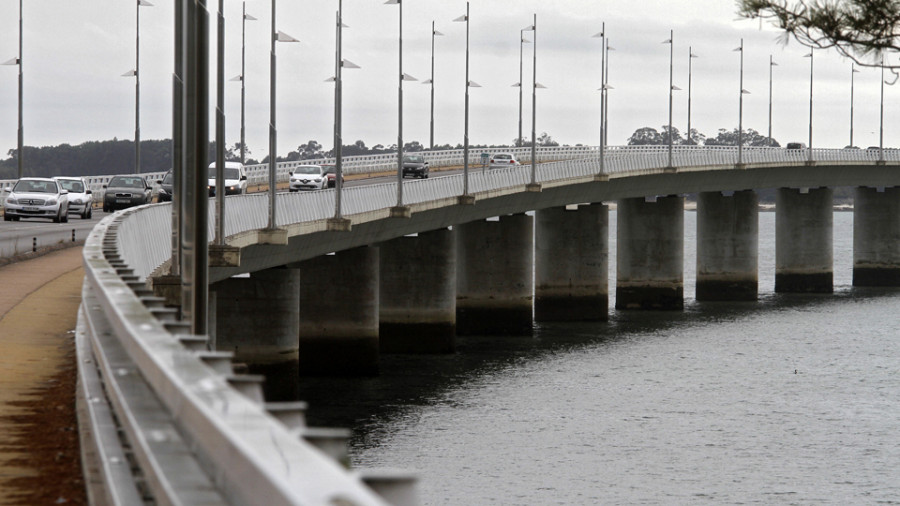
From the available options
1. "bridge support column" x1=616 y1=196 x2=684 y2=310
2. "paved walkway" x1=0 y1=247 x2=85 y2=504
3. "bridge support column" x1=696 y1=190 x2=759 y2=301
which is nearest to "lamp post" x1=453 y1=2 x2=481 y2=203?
"bridge support column" x1=616 y1=196 x2=684 y2=310

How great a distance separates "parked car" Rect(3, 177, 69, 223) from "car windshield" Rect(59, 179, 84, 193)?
3.42 meters

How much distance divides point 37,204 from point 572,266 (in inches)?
1172

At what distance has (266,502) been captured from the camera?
10.6 feet

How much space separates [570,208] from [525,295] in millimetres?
Answer: 10384

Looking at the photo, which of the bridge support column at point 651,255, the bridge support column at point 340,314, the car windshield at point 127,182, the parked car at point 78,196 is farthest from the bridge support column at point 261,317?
the bridge support column at point 651,255

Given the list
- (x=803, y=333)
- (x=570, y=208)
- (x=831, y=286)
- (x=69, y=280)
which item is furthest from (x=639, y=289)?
(x=69, y=280)

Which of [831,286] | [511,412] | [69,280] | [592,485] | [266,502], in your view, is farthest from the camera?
[831,286]

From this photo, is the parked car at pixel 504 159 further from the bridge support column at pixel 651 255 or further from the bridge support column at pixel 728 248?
the bridge support column at pixel 651 255

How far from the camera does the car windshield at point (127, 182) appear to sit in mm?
57213

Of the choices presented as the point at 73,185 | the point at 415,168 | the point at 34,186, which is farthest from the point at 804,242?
the point at 34,186

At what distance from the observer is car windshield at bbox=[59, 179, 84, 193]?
5525 centimetres

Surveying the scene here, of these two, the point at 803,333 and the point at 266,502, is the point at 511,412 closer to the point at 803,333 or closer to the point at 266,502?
the point at 803,333

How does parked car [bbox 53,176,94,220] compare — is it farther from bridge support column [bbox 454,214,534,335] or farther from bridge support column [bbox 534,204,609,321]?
bridge support column [bbox 534,204,609,321]

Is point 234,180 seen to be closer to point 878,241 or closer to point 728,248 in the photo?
point 728,248
